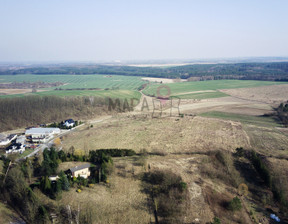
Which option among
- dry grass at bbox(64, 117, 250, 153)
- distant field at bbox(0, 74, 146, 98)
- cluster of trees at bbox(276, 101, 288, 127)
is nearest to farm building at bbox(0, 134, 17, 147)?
dry grass at bbox(64, 117, 250, 153)

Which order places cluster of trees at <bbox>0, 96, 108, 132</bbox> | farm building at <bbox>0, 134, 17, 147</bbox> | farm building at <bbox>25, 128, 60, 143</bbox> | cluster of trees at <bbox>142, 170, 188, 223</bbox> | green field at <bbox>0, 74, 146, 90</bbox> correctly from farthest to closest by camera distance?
1. green field at <bbox>0, 74, 146, 90</bbox>
2. cluster of trees at <bbox>0, 96, 108, 132</bbox>
3. farm building at <bbox>25, 128, 60, 143</bbox>
4. farm building at <bbox>0, 134, 17, 147</bbox>
5. cluster of trees at <bbox>142, 170, 188, 223</bbox>

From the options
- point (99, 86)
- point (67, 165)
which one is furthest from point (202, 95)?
point (67, 165)

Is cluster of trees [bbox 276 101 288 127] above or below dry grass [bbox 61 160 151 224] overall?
above

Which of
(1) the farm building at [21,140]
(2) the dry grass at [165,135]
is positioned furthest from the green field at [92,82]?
(1) the farm building at [21,140]

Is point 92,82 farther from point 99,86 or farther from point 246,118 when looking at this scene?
point 246,118

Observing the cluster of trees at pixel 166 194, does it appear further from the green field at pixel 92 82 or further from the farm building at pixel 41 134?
the green field at pixel 92 82

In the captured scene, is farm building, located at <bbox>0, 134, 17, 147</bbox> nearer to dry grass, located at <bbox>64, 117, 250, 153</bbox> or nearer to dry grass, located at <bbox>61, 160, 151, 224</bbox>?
dry grass, located at <bbox>64, 117, 250, 153</bbox>

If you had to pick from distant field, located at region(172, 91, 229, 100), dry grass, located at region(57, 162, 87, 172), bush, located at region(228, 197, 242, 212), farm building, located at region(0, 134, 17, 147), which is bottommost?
farm building, located at region(0, 134, 17, 147)
